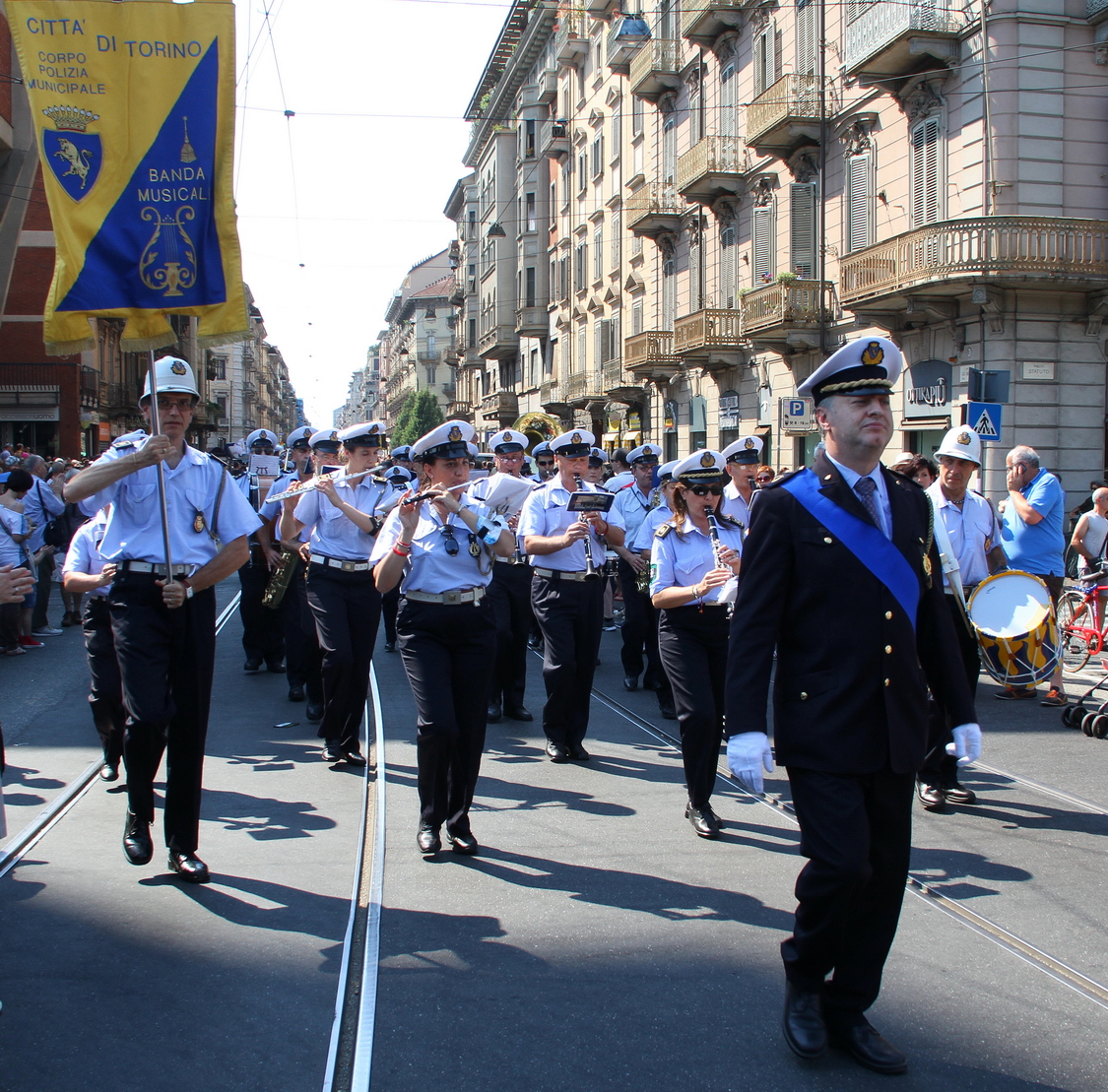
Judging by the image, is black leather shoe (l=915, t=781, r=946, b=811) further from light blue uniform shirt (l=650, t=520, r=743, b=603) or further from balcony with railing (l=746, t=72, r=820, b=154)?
balcony with railing (l=746, t=72, r=820, b=154)

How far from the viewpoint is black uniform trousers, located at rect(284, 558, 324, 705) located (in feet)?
28.5

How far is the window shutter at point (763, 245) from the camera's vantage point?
87.5 feet

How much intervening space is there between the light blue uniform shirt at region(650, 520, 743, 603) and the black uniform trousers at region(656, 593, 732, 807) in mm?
230

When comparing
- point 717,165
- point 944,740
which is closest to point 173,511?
point 944,740

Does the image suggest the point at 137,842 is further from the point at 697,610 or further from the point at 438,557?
the point at 697,610

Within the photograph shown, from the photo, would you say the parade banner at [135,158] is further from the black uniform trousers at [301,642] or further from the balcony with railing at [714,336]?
the balcony with railing at [714,336]

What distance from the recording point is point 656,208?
32.9 metres

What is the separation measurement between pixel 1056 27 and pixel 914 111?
104 inches

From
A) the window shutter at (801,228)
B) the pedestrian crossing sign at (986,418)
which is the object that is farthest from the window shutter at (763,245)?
the pedestrian crossing sign at (986,418)

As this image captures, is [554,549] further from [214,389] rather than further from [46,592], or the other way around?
[214,389]

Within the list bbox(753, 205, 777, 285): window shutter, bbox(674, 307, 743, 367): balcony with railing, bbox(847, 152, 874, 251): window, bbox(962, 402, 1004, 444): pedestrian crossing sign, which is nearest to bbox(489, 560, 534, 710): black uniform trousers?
bbox(962, 402, 1004, 444): pedestrian crossing sign

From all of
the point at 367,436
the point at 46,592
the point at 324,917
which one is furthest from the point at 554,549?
the point at 46,592

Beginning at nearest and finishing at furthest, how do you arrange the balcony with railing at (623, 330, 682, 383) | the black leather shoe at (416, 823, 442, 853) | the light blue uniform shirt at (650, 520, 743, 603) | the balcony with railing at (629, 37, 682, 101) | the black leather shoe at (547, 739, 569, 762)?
the black leather shoe at (416, 823, 442, 853), the light blue uniform shirt at (650, 520, 743, 603), the black leather shoe at (547, 739, 569, 762), the balcony with railing at (629, 37, 682, 101), the balcony with railing at (623, 330, 682, 383)

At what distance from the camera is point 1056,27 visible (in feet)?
61.8
